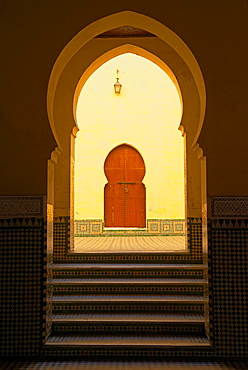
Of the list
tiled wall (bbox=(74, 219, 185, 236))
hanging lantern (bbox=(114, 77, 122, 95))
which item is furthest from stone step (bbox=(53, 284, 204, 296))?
hanging lantern (bbox=(114, 77, 122, 95))

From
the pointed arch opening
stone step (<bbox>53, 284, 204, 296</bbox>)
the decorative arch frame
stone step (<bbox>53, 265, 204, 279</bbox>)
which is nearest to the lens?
stone step (<bbox>53, 284, 204, 296</bbox>)

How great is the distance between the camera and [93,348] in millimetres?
2705

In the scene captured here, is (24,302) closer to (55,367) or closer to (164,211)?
(55,367)

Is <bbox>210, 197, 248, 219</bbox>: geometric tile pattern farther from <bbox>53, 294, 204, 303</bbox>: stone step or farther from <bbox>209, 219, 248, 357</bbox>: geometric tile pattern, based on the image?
<bbox>53, 294, 204, 303</bbox>: stone step

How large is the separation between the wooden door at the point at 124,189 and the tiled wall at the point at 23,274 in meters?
5.33

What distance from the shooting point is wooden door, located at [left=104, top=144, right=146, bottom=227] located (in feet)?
26.4

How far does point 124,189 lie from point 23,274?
550 centimetres

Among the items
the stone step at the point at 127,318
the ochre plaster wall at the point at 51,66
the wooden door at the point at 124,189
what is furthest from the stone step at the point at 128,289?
the wooden door at the point at 124,189

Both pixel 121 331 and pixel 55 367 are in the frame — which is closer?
pixel 55 367

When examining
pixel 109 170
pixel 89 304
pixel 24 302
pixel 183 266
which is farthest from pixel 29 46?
pixel 109 170

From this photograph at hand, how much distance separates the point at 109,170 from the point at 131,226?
1.44m

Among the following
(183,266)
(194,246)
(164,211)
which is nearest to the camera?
(183,266)

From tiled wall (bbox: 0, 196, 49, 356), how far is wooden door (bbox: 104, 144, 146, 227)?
17.5 ft

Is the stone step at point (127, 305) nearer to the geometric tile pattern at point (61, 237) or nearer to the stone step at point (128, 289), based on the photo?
the stone step at point (128, 289)
